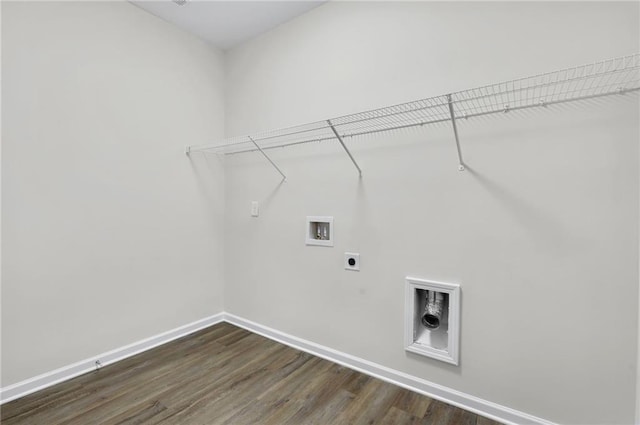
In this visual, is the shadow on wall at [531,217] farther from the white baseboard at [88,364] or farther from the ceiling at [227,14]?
the white baseboard at [88,364]

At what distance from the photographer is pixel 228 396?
5.37 feet

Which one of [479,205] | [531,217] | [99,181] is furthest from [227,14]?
[531,217]

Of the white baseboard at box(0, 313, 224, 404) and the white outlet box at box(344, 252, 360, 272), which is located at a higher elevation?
the white outlet box at box(344, 252, 360, 272)

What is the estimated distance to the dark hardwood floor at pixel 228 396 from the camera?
4.80 feet

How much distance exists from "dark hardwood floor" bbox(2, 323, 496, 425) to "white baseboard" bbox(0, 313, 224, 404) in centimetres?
5

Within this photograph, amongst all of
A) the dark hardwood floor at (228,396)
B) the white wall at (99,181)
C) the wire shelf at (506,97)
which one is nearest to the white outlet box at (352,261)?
the dark hardwood floor at (228,396)

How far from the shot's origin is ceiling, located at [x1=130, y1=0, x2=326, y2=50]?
208 centimetres

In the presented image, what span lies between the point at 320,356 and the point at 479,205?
141 centimetres

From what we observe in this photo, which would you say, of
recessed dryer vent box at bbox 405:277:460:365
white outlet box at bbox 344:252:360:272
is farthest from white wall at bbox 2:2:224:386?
recessed dryer vent box at bbox 405:277:460:365

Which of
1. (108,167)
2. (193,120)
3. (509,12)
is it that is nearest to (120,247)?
(108,167)

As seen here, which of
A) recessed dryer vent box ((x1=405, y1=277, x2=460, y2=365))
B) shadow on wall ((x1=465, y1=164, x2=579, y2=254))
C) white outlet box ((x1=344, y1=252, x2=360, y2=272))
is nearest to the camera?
shadow on wall ((x1=465, y1=164, x2=579, y2=254))

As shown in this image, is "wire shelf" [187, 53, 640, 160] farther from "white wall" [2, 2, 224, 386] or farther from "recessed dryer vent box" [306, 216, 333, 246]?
"white wall" [2, 2, 224, 386]

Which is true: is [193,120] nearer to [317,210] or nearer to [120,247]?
[120,247]

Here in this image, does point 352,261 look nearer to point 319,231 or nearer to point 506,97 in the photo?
point 319,231
